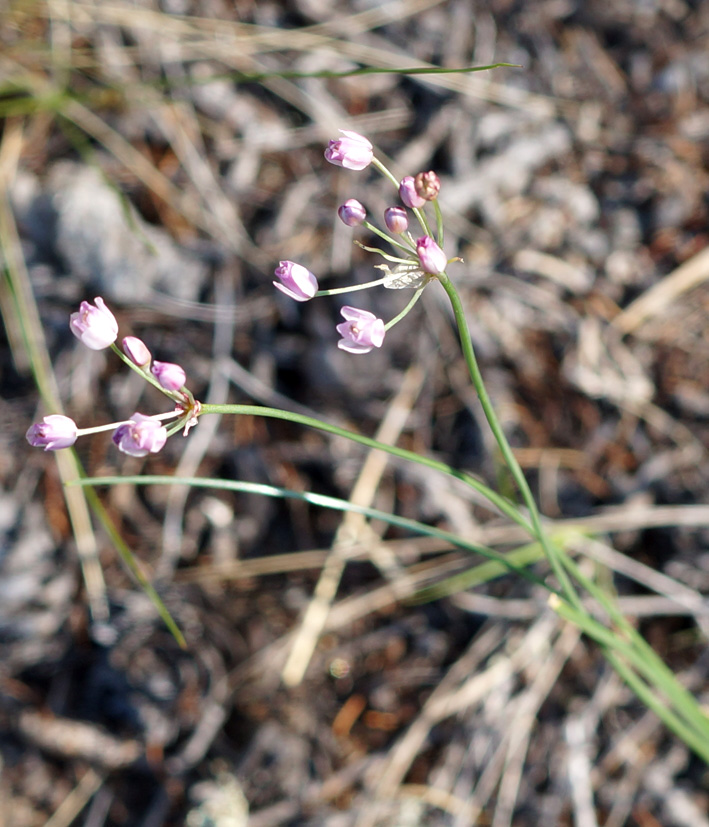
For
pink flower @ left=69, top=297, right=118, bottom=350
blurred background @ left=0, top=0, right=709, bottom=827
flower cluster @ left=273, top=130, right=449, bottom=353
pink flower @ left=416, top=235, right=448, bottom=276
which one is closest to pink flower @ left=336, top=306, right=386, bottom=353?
flower cluster @ left=273, top=130, right=449, bottom=353

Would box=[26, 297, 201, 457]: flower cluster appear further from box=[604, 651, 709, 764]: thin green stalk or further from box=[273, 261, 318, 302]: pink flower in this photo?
box=[604, 651, 709, 764]: thin green stalk

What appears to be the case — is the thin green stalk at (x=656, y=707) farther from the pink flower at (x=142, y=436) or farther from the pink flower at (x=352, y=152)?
the pink flower at (x=352, y=152)

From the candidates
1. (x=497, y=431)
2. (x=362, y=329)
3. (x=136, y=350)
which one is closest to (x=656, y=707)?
(x=497, y=431)

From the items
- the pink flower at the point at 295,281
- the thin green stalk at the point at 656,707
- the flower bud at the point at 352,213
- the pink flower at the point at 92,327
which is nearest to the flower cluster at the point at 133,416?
→ the pink flower at the point at 92,327

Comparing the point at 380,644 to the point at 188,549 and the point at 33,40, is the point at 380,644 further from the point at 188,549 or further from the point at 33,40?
the point at 33,40

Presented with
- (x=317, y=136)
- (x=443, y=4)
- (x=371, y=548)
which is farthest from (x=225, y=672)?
(x=443, y=4)

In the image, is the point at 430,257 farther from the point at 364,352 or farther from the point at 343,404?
the point at 343,404
